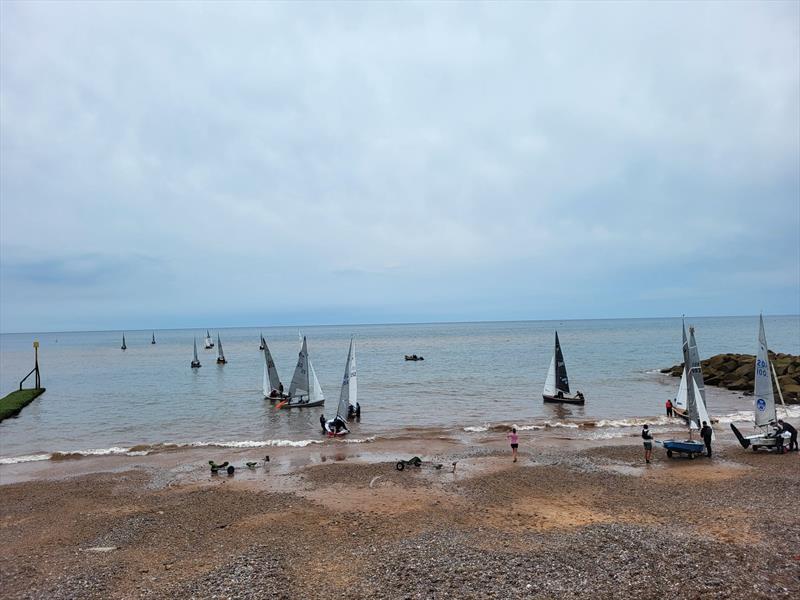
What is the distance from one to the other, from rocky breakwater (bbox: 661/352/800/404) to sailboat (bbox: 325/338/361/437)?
30897 mm

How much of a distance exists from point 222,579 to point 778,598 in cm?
1072

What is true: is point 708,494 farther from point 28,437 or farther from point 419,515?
point 28,437

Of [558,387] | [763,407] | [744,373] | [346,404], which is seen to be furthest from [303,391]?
[744,373]

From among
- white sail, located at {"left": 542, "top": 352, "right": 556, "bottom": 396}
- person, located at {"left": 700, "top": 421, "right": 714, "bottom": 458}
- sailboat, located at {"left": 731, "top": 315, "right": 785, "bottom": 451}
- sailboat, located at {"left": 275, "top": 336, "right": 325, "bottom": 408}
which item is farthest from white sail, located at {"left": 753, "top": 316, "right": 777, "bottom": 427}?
sailboat, located at {"left": 275, "top": 336, "right": 325, "bottom": 408}

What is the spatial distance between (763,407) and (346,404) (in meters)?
21.3

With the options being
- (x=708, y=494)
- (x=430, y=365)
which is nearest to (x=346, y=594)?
(x=708, y=494)

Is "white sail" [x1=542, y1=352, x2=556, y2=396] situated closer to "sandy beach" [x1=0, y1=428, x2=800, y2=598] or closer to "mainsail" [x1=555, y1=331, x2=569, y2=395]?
"mainsail" [x1=555, y1=331, x2=569, y2=395]

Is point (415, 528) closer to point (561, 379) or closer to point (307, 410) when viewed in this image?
point (307, 410)

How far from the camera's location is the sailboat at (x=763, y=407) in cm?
2161

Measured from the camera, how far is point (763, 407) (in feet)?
75.7

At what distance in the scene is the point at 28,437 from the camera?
1201 inches

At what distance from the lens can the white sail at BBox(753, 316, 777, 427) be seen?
883 inches

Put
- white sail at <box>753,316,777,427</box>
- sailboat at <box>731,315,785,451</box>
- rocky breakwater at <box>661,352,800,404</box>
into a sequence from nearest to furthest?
sailboat at <box>731,315,785,451</box> → white sail at <box>753,316,777,427</box> → rocky breakwater at <box>661,352,800,404</box>

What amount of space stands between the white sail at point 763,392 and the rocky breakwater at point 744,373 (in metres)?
17.0
